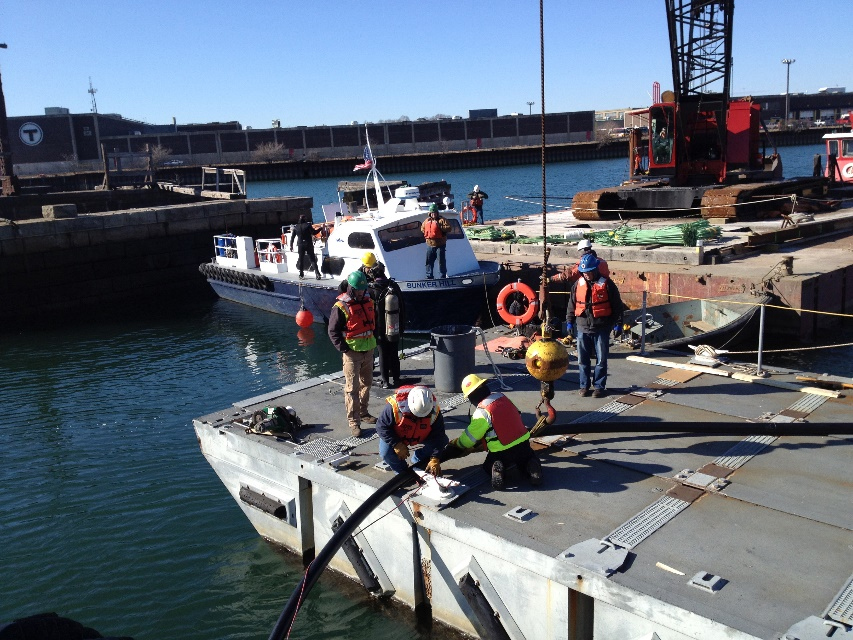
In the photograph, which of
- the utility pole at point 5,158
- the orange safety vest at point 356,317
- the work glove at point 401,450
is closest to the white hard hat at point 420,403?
the work glove at point 401,450

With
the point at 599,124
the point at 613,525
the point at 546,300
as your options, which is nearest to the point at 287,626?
the point at 613,525

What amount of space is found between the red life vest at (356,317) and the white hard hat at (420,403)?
71.0 inches

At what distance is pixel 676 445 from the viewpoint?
7.37 m

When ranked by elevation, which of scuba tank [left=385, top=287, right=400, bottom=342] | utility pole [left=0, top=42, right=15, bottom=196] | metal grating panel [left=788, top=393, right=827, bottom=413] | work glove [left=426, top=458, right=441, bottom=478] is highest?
utility pole [left=0, top=42, right=15, bottom=196]

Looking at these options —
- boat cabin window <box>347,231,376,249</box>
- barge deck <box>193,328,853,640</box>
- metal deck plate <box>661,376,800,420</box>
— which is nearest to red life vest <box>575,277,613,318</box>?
barge deck <box>193,328,853,640</box>

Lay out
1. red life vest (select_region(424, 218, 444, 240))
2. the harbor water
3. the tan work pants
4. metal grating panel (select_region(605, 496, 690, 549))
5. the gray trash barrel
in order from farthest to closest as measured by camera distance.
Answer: red life vest (select_region(424, 218, 444, 240)) → the gray trash barrel → the tan work pants → the harbor water → metal grating panel (select_region(605, 496, 690, 549))

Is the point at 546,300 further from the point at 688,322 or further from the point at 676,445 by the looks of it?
the point at 688,322

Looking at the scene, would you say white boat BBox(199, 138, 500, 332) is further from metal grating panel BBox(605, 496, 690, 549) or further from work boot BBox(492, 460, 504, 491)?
metal grating panel BBox(605, 496, 690, 549)

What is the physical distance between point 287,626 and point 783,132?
328 ft

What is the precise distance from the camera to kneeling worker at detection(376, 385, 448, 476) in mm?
6516

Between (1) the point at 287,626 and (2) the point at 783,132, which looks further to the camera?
(2) the point at 783,132

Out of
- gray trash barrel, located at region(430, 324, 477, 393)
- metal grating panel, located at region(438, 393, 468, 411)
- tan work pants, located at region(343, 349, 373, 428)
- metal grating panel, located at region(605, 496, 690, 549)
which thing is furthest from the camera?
gray trash barrel, located at region(430, 324, 477, 393)

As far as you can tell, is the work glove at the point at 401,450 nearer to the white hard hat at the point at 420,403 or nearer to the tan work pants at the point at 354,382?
the white hard hat at the point at 420,403

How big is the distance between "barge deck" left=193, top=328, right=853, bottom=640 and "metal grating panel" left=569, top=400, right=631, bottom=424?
0.11ft
